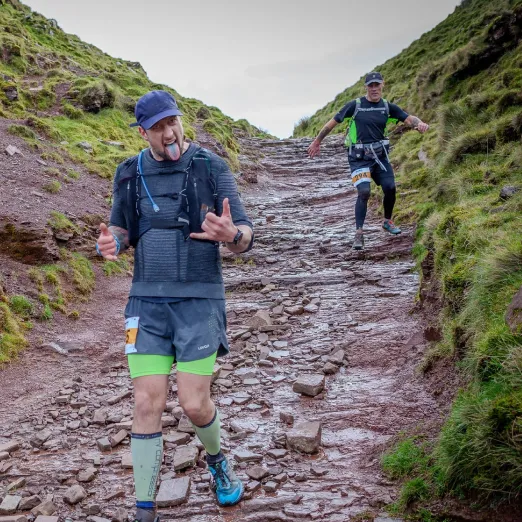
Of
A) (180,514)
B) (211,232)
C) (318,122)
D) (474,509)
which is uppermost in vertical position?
(318,122)

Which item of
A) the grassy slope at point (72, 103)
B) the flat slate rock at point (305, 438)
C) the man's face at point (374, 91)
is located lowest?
the flat slate rock at point (305, 438)

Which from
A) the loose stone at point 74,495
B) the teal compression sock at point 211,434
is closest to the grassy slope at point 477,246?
the teal compression sock at point 211,434

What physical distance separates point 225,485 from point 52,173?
34.4 feet

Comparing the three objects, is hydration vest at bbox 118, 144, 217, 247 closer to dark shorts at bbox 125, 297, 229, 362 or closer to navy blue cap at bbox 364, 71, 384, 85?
dark shorts at bbox 125, 297, 229, 362

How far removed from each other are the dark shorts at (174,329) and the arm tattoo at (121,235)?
0.44 metres

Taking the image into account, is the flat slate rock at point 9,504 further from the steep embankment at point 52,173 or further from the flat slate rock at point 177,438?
the steep embankment at point 52,173

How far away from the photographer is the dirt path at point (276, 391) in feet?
13.4

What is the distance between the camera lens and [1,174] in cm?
1109

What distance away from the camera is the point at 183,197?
376cm

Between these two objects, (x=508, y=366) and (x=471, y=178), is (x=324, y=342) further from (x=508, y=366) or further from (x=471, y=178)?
(x=471, y=178)

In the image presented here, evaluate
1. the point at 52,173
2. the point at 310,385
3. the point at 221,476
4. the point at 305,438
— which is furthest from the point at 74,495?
the point at 52,173

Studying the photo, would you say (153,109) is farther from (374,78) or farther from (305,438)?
(374,78)

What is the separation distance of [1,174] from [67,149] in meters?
3.95

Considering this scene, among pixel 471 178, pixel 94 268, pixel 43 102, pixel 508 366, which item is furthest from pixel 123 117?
pixel 508 366
